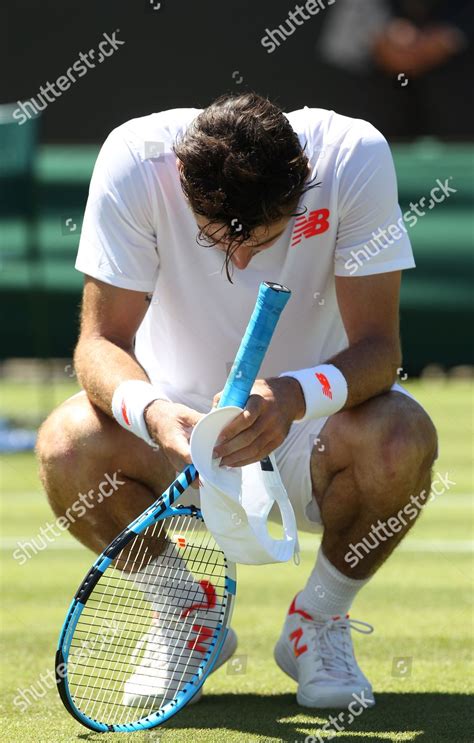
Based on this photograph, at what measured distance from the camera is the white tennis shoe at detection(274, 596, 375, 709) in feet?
9.57

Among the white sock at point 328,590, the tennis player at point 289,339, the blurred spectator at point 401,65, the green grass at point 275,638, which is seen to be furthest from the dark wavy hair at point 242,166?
the blurred spectator at point 401,65

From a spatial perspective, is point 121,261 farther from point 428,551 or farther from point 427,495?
point 428,551

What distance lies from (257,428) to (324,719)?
2.33 ft

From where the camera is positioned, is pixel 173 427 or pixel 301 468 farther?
pixel 301 468

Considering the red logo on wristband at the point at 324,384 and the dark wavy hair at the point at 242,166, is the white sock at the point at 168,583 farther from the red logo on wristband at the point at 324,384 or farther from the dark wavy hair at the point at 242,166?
the dark wavy hair at the point at 242,166

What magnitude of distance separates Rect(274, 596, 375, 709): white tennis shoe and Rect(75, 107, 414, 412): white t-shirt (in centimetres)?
58

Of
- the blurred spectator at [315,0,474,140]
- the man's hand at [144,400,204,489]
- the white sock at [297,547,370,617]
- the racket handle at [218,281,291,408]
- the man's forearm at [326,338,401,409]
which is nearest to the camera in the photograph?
the racket handle at [218,281,291,408]

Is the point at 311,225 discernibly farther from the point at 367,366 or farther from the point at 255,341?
the point at 255,341

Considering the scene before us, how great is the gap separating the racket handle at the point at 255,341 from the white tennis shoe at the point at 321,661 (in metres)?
0.78

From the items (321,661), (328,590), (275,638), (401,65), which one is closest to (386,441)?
(328,590)

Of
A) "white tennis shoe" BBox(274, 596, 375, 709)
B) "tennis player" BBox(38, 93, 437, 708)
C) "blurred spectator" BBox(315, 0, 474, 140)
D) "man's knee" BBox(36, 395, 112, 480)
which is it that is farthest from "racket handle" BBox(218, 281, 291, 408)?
"blurred spectator" BBox(315, 0, 474, 140)

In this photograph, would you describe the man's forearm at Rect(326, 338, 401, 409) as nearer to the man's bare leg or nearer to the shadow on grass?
the man's bare leg

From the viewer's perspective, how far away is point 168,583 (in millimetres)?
2826

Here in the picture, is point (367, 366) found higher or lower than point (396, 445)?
higher
